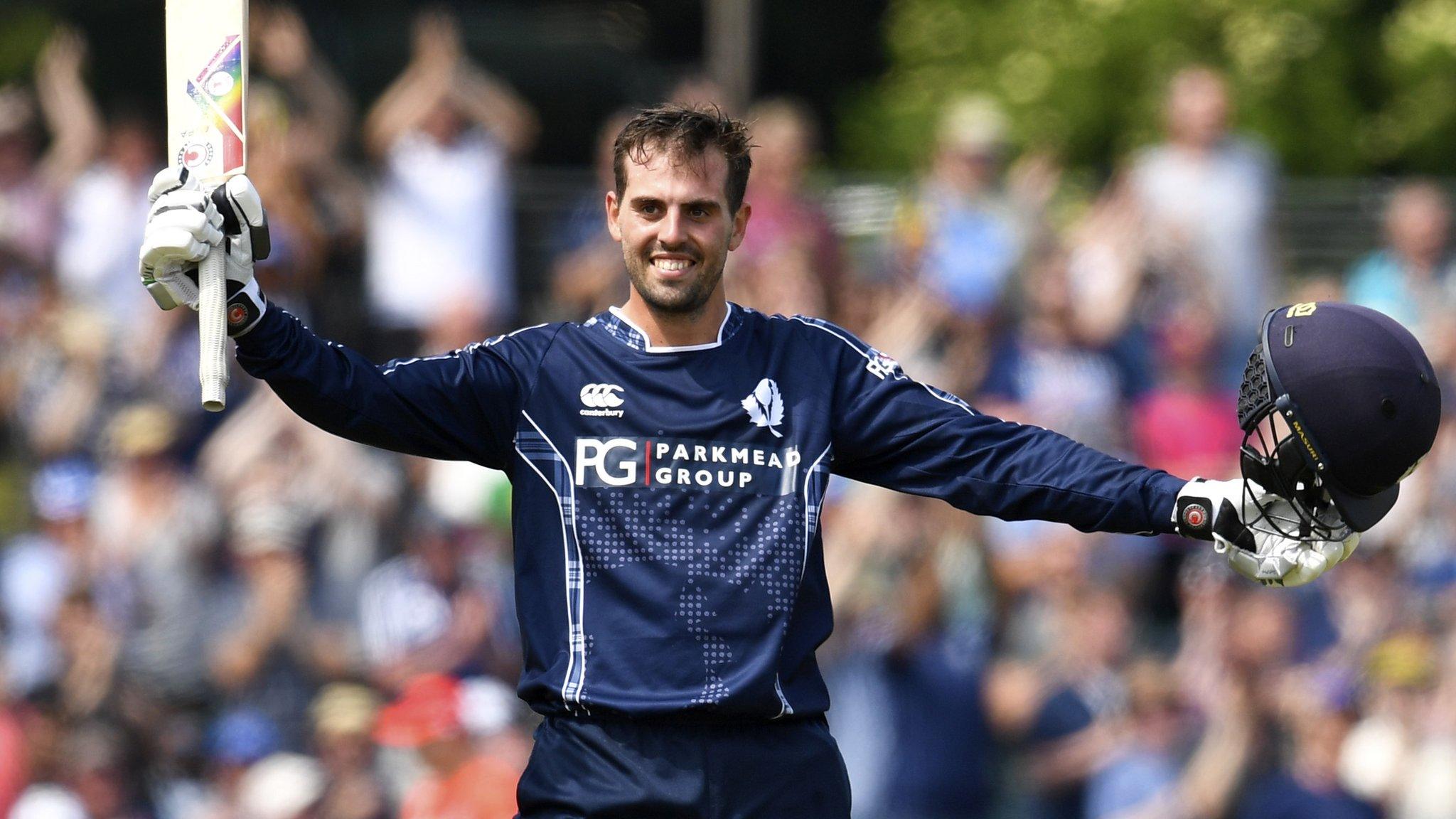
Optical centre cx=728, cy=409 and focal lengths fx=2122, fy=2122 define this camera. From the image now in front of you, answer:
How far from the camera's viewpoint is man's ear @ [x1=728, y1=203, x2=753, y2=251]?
527cm

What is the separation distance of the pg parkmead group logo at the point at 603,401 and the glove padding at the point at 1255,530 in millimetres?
1351

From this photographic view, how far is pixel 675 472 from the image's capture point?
507cm

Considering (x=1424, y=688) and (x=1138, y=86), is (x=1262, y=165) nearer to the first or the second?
(x=1424, y=688)

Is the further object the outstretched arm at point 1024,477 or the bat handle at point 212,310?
the outstretched arm at point 1024,477

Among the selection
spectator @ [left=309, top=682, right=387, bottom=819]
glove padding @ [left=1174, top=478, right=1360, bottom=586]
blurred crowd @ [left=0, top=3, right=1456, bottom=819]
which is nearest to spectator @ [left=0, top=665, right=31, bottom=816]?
blurred crowd @ [left=0, top=3, right=1456, bottom=819]

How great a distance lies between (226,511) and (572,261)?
234 centimetres

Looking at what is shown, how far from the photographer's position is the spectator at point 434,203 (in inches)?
431

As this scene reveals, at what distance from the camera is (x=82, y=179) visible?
426 inches

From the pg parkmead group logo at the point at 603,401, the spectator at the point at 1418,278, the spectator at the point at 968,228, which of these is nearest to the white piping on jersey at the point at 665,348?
the pg parkmead group logo at the point at 603,401

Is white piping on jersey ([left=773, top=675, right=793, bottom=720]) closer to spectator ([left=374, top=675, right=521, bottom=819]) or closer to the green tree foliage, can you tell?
spectator ([left=374, top=675, right=521, bottom=819])

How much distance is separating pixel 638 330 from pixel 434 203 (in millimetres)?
5966

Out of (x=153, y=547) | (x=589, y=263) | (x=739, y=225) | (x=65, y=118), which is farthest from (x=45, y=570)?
(x=739, y=225)

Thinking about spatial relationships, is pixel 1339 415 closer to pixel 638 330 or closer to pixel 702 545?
pixel 702 545

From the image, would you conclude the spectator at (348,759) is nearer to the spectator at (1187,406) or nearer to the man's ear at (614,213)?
the spectator at (1187,406)
